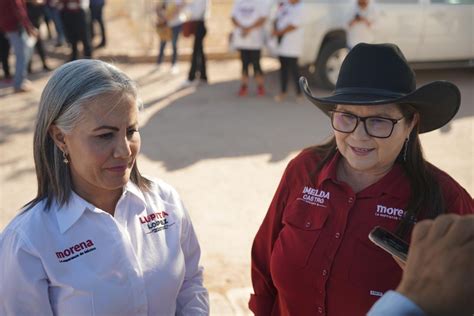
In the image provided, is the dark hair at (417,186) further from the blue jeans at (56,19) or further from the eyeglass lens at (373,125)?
the blue jeans at (56,19)

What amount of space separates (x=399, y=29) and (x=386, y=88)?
7715 mm

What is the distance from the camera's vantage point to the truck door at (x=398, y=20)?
379 inches

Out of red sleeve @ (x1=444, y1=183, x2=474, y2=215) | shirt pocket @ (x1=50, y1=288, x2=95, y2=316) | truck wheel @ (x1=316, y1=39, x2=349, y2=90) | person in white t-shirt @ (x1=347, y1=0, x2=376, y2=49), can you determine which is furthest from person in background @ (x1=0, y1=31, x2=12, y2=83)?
red sleeve @ (x1=444, y1=183, x2=474, y2=215)

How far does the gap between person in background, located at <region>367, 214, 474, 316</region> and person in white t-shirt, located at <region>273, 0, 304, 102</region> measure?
26.4 feet

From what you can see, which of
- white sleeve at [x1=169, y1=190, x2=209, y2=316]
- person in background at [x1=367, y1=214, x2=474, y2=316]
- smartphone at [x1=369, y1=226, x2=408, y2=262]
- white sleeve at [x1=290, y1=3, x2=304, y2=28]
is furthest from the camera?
white sleeve at [x1=290, y1=3, x2=304, y2=28]

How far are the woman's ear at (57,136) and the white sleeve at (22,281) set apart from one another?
0.36 meters

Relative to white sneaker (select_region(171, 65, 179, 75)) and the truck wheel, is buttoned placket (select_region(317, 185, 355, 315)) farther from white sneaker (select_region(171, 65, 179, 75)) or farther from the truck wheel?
white sneaker (select_region(171, 65, 179, 75))

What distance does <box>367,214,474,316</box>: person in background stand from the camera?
3.65 ft

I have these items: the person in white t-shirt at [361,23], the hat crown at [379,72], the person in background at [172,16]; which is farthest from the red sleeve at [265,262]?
the person in background at [172,16]

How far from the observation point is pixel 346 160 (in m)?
2.71

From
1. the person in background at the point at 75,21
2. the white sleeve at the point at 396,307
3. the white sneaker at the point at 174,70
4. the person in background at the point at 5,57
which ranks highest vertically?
the white sleeve at the point at 396,307

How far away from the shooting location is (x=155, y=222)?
2467mm

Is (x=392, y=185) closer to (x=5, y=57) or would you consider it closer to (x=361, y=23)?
(x=361, y=23)

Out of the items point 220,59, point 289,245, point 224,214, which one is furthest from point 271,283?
point 220,59
